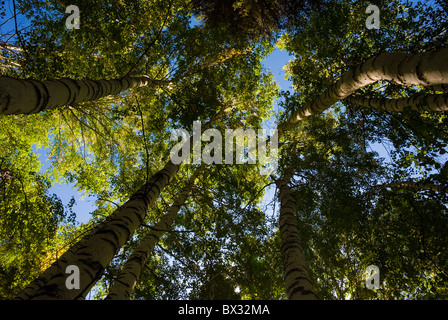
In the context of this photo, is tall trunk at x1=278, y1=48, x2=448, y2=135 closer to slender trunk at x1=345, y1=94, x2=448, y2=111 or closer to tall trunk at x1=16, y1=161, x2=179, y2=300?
slender trunk at x1=345, y1=94, x2=448, y2=111

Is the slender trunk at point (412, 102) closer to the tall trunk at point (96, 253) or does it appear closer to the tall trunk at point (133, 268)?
the tall trunk at point (133, 268)

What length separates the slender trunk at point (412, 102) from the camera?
3709 mm

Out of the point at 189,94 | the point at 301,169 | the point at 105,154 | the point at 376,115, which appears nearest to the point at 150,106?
the point at 189,94

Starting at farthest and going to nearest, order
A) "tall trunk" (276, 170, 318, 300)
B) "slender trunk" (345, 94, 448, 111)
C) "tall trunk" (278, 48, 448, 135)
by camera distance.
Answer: "slender trunk" (345, 94, 448, 111) → "tall trunk" (276, 170, 318, 300) → "tall trunk" (278, 48, 448, 135)

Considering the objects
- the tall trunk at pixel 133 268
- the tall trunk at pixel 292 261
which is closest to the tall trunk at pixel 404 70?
the tall trunk at pixel 292 261

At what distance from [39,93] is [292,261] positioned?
4.18 meters

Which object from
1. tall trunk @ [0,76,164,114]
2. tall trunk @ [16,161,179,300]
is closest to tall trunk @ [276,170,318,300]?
tall trunk @ [16,161,179,300]

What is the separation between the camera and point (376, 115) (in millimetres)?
6555

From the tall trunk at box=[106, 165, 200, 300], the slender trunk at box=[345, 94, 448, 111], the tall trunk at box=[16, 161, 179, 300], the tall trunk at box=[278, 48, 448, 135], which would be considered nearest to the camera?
the tall trunk at box=[16, 161, 179, 300]

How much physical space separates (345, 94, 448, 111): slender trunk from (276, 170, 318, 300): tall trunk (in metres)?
3.15

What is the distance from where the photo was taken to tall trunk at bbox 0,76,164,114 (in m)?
2.05

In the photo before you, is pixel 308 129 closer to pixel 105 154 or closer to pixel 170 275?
pixel 170 275

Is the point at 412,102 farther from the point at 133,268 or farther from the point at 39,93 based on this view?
the point at 133,268

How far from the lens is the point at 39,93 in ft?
7.93
